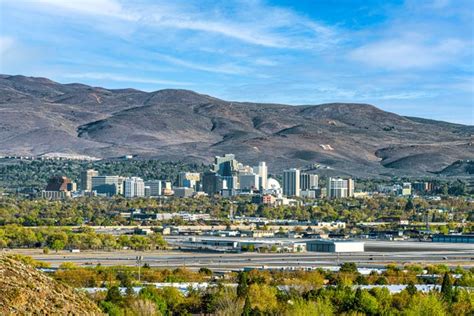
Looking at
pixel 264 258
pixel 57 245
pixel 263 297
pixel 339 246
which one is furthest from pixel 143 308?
pixel 339 246

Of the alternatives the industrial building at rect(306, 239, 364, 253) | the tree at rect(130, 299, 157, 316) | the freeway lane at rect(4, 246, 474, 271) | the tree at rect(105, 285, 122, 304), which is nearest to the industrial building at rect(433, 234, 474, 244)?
the freeway lane at rect(4, 246, 474, 271)

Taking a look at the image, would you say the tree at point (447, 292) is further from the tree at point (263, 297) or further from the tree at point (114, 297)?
the tree at point (114, 297)

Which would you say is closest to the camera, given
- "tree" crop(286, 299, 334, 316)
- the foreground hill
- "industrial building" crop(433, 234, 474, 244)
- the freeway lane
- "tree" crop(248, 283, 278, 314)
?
the foreground hill

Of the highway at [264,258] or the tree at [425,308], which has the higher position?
the tree at [425,308]

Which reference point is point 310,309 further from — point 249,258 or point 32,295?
point 249,258

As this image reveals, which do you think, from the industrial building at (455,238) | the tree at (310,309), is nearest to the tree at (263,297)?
the tree at (310,309)

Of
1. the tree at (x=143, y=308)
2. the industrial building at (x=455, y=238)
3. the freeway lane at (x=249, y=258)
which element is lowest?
the freeway lane at (x=249, y=258)

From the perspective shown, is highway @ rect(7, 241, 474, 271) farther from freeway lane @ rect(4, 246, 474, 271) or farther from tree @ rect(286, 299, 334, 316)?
tree @ rect(286, 299, 334, 316)
